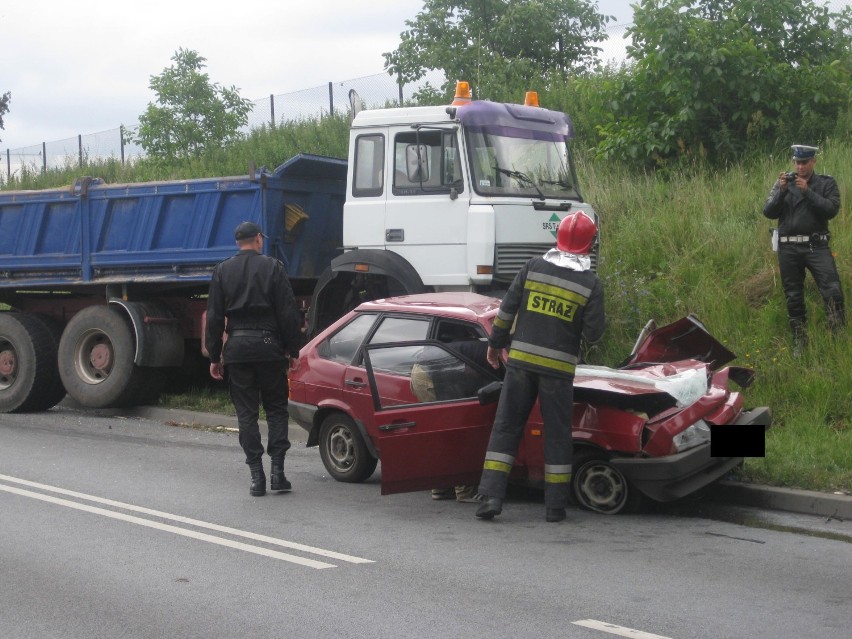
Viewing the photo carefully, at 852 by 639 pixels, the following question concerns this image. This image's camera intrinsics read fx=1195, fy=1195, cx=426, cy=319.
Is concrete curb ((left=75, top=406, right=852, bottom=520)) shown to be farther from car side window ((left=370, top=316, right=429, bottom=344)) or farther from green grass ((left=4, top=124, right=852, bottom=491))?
car side window ((left=370, top=316, right=429, bottom=344))

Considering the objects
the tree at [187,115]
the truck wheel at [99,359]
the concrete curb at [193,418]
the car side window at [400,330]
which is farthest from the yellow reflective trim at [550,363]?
the tree at [187,115]

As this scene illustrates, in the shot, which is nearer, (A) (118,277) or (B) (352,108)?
(B) (352,108)

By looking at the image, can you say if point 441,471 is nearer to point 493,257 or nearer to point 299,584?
point 299,584

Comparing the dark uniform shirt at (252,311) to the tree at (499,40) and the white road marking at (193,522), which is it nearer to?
the white road marking at (193,522)

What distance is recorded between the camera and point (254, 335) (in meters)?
8.29

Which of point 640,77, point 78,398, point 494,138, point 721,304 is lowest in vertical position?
point 78,398

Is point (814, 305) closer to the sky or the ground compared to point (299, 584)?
closer to the sky

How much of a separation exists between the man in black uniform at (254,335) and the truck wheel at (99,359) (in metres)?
4.61

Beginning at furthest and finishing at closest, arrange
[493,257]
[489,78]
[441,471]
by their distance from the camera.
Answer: [489,78], [493,257], [441,471]

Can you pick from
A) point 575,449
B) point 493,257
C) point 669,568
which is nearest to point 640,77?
point 493,257

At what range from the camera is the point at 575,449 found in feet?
25.0

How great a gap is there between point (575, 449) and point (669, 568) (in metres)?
1.51

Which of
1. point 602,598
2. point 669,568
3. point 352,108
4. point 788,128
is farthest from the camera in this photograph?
point 788,128

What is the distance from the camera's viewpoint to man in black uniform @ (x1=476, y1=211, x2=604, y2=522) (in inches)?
285
